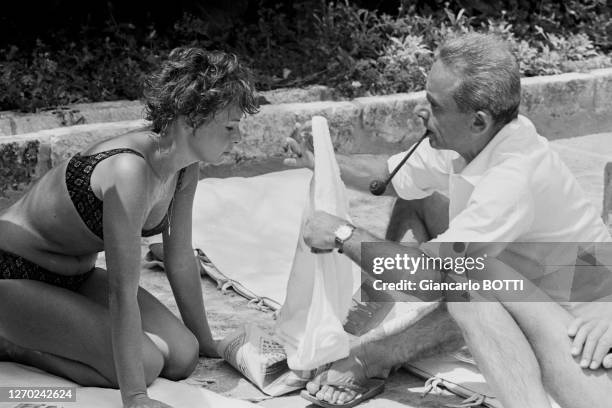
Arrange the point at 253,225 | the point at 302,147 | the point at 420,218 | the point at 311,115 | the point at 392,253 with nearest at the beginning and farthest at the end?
1. the point at 392,253
2. the point at 302,147
3. the point at 420,218
4. the point at 253,225
5. the point at 311,115

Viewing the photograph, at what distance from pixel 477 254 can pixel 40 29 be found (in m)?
4.00

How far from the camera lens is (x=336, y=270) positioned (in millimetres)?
3256

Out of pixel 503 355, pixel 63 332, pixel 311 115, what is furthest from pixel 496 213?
pixel 311 115

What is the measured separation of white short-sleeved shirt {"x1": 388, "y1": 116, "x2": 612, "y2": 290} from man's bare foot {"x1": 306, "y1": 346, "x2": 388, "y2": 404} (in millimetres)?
501

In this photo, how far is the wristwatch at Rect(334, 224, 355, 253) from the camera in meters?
3.04

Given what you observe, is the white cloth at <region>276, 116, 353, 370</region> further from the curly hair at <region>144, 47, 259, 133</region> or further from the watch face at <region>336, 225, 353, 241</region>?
the curly hair at <region>144, 47, 259, 133</region>

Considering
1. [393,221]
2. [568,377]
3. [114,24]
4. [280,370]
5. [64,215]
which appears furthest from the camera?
[114,24]

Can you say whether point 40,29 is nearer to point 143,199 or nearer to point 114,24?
point 114,24

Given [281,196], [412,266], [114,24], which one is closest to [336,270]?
[412,266]

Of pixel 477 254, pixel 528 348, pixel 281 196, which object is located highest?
pixel 477 254

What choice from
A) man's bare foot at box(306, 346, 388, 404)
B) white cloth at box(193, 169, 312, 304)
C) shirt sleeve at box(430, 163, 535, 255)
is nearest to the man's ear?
shirt sleeve at box(430, 163, 535, 255)

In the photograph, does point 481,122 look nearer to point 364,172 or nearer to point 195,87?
point 364,172

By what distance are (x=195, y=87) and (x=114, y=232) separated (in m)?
0.48

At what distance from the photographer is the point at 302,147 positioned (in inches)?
134
